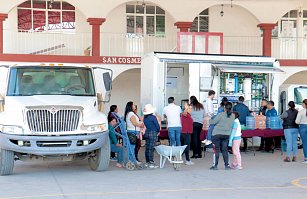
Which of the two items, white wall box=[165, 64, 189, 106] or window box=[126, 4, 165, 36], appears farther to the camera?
window box=[126, 4, 165, 36]

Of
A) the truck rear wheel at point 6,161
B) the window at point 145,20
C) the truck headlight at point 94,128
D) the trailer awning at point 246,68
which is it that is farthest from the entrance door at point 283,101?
the truck rear wheel at point 6,161

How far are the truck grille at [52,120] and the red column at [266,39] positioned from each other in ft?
46.1

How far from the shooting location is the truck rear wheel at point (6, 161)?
11.3 meters

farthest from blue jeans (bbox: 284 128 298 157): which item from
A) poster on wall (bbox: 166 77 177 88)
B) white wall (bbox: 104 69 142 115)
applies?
white wall (bbox: 104 69 142 115)

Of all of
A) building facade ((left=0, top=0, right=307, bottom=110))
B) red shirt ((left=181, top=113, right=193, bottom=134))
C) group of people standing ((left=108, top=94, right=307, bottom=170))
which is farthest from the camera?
building facade ((left=0, top=0, right=307, bottom=110))

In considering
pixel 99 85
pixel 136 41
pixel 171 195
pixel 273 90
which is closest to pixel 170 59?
pixel 99 85

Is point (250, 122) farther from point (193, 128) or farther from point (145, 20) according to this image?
point (145, 20)

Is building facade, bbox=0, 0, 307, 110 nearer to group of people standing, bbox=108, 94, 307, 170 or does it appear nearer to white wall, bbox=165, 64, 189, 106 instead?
white wall, bbox=165, 64, 189, 106

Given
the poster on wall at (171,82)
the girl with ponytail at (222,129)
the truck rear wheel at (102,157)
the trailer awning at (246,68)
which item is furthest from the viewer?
the poster on wall at (171,82)

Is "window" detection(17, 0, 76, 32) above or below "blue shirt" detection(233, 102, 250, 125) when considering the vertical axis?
above

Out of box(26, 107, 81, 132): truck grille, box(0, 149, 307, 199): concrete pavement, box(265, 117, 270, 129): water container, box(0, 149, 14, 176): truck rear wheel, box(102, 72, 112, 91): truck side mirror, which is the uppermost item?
box(102, 72, 112, 91): truck side mirror

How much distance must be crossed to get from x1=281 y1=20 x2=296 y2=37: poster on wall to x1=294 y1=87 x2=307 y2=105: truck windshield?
252 inches

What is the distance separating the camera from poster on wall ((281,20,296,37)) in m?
26.5

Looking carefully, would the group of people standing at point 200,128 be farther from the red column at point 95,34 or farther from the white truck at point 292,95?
the red column at point 95,34
